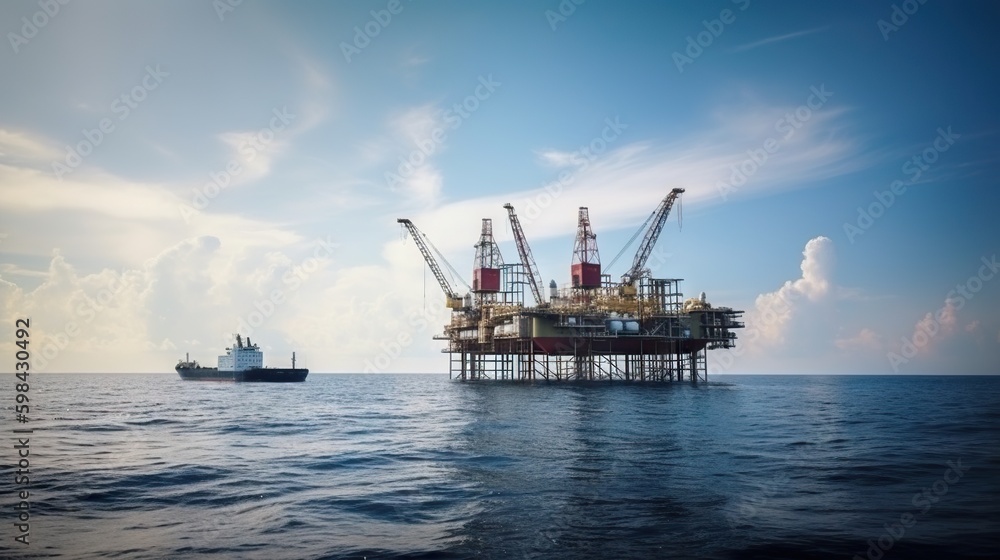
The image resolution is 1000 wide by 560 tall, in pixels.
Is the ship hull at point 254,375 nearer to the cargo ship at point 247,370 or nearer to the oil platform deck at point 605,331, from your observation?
the cargo ship at point 247,370

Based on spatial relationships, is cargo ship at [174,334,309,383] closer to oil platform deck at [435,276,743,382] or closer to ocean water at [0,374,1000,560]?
oil platform deck at [435,276,743,382]

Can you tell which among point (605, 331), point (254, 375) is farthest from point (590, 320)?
point (254, 375)

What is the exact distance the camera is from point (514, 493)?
2128 cm

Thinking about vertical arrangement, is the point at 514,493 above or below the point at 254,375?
above

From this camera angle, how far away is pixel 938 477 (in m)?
24.0

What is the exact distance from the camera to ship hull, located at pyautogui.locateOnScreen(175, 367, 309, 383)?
138975 millimetres

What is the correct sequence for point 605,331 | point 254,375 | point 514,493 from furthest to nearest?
point 254,375, point 605,331, point 514,493

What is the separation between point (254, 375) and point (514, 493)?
132237 mm

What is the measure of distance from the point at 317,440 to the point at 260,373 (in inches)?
4441

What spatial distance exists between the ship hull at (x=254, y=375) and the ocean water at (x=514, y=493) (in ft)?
328

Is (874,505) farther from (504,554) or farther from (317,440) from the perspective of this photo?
(317,440)

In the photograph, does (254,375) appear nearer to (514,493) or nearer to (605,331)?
(605,331)

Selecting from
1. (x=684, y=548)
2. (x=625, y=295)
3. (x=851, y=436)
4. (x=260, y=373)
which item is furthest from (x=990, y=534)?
(x=260, y=373)

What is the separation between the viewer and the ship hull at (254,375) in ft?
456
